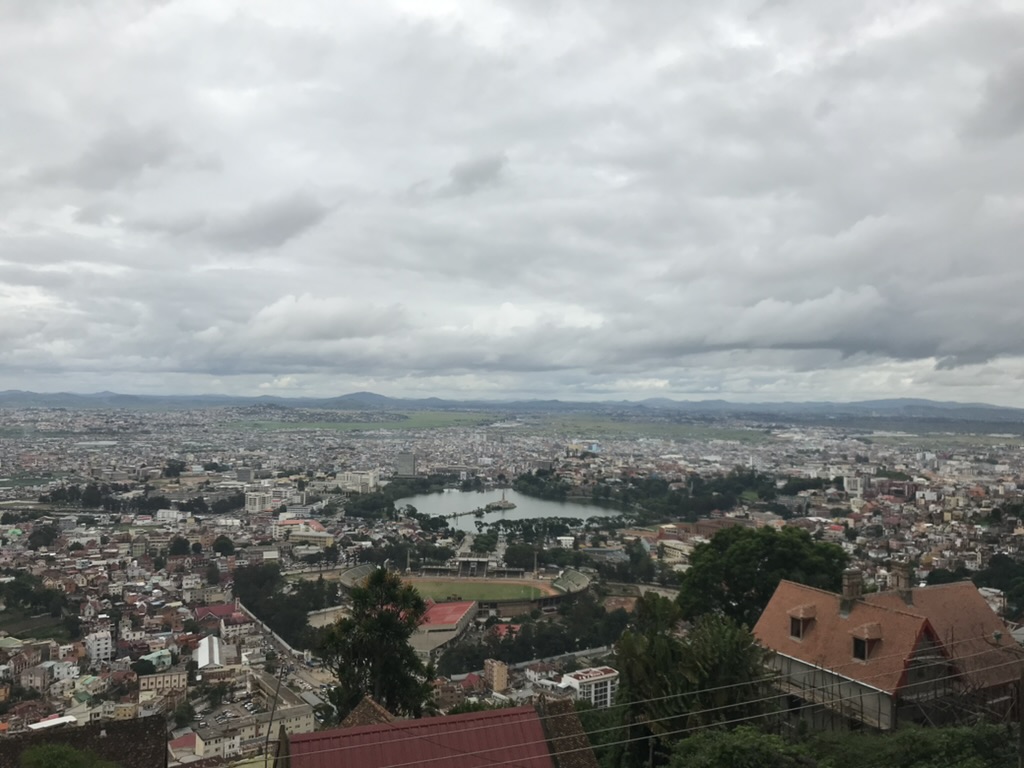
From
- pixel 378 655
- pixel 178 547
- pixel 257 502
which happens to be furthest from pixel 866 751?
pixel 257 502

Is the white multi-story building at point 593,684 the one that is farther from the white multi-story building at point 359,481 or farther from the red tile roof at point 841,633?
the white multi-story building at point 359,481

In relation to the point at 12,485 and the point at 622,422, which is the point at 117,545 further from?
the point at 622,422

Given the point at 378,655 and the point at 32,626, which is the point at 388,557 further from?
the point at 378,655

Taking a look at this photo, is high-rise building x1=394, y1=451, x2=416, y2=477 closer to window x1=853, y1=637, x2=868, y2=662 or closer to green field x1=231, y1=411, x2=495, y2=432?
green field x1=231, y1=411, x2=495, y2=432

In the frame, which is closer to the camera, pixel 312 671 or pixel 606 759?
pixel 606 759

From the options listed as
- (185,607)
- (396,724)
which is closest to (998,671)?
(396,724)

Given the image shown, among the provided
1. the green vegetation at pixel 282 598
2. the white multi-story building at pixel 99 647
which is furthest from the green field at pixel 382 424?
the white multi-story building at pixel 99 647
